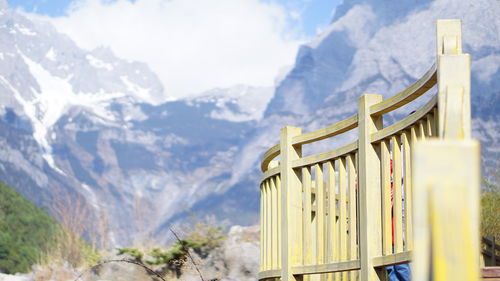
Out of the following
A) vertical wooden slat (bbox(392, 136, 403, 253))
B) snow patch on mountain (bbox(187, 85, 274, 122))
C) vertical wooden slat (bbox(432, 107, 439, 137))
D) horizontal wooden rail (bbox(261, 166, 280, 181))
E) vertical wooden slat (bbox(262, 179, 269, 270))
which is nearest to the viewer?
vertical wooden slat (bbox(432, 107, 439, 137))

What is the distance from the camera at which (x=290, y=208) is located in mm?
5281

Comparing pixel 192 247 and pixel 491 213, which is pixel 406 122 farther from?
pixel 192 247

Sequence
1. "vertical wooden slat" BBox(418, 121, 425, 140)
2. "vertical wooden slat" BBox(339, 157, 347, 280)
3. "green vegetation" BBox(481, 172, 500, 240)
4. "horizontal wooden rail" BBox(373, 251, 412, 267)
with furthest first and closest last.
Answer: "green vegetation" BBox(481, 172, 500, 240) < "vertical wooden slat" BBox(339, 157, 347, 280) < "horizontal wooden rail" BBox(373, 251, 412, 267) < "vertical wooden slat" BBox(418, 121, 425, 140)

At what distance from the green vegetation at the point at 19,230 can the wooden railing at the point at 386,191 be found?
22.1 m

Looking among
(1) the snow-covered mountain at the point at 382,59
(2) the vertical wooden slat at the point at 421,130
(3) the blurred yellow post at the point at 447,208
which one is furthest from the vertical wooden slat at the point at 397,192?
(1) the snow-covered mountain at the point at 382,59

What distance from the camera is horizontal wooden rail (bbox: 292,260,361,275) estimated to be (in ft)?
14.9

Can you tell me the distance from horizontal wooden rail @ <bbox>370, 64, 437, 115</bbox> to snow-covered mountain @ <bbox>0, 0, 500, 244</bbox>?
60.6m

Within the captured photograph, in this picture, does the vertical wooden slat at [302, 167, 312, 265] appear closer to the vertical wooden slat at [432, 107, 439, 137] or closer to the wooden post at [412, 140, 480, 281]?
the vertical wooden slat at [432, 107, 439, 137]

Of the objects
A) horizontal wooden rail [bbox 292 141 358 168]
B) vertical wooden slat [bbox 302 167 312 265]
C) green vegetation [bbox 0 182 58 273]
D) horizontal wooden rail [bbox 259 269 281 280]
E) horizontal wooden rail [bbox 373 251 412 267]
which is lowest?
horizontal wooden rail [bbox 259 269 281 280]

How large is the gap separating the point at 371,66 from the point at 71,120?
7428 centimetres

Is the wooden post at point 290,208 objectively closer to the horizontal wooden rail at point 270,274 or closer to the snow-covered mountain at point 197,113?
the horizontal wooden rail at point 270,274

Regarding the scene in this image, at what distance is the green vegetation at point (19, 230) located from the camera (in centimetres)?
2775

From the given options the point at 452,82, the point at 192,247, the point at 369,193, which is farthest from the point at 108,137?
the point at 452,82

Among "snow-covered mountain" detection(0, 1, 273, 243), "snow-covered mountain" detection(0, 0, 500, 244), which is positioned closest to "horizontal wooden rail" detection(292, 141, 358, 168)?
"snow-covered mountain" detection(0, 0, 500, 244)
